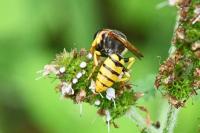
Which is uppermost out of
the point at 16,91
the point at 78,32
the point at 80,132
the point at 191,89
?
the point at 78,32

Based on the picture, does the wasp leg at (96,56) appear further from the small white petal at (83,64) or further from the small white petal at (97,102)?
the small white petal at (97,102)

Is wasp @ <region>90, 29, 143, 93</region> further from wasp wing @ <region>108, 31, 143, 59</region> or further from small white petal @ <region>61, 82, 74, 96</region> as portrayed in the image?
small white petal @ <region>61, 82, 74, 96</region>

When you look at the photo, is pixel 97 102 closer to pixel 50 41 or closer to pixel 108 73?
pixel 108 73

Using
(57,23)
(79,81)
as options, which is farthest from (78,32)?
(79,81)

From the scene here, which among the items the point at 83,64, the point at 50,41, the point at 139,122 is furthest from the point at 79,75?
the point at 50,41

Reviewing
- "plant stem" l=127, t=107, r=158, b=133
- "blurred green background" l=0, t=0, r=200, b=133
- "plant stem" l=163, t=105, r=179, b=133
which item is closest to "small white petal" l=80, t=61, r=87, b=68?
"plant stem" l=127, t=107, r=158, b=133

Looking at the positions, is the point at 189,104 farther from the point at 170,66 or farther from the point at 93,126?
the point at 170,66
